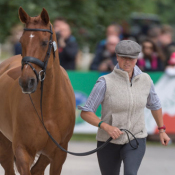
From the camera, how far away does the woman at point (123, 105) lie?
4.92 metres

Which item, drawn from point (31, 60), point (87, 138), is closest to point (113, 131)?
point (31, 60)

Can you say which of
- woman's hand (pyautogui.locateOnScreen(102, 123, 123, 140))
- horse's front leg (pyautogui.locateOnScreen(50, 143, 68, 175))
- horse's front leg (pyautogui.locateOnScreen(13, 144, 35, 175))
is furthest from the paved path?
woman's hand (pyautogui.locateOnScreen(102, 123, 123, 140))

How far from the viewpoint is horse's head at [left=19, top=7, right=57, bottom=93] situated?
455cm

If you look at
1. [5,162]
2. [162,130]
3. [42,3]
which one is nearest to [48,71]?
[162,130]

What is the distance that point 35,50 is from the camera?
15.3ft

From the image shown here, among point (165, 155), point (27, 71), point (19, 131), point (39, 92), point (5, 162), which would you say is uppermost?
point (27, 71)

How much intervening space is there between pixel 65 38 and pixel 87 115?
4708 mm

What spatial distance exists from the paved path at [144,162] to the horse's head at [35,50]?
315cm

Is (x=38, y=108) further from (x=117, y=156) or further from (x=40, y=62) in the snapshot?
(x=117, y=156)

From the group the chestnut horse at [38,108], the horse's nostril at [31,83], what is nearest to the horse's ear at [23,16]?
the chestnut horse at [38,108]

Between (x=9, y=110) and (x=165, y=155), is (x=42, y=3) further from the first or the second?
(x=9, y=110)

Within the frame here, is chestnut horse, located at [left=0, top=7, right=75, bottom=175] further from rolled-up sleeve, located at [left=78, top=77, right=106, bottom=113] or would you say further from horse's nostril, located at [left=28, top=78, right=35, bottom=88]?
rolled-up sleeve, located at [left=78, top=77, right=106, bottom=113]

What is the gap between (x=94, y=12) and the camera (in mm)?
16500

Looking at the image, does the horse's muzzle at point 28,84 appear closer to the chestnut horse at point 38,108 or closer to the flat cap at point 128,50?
the chestnut horse at point 38,108
